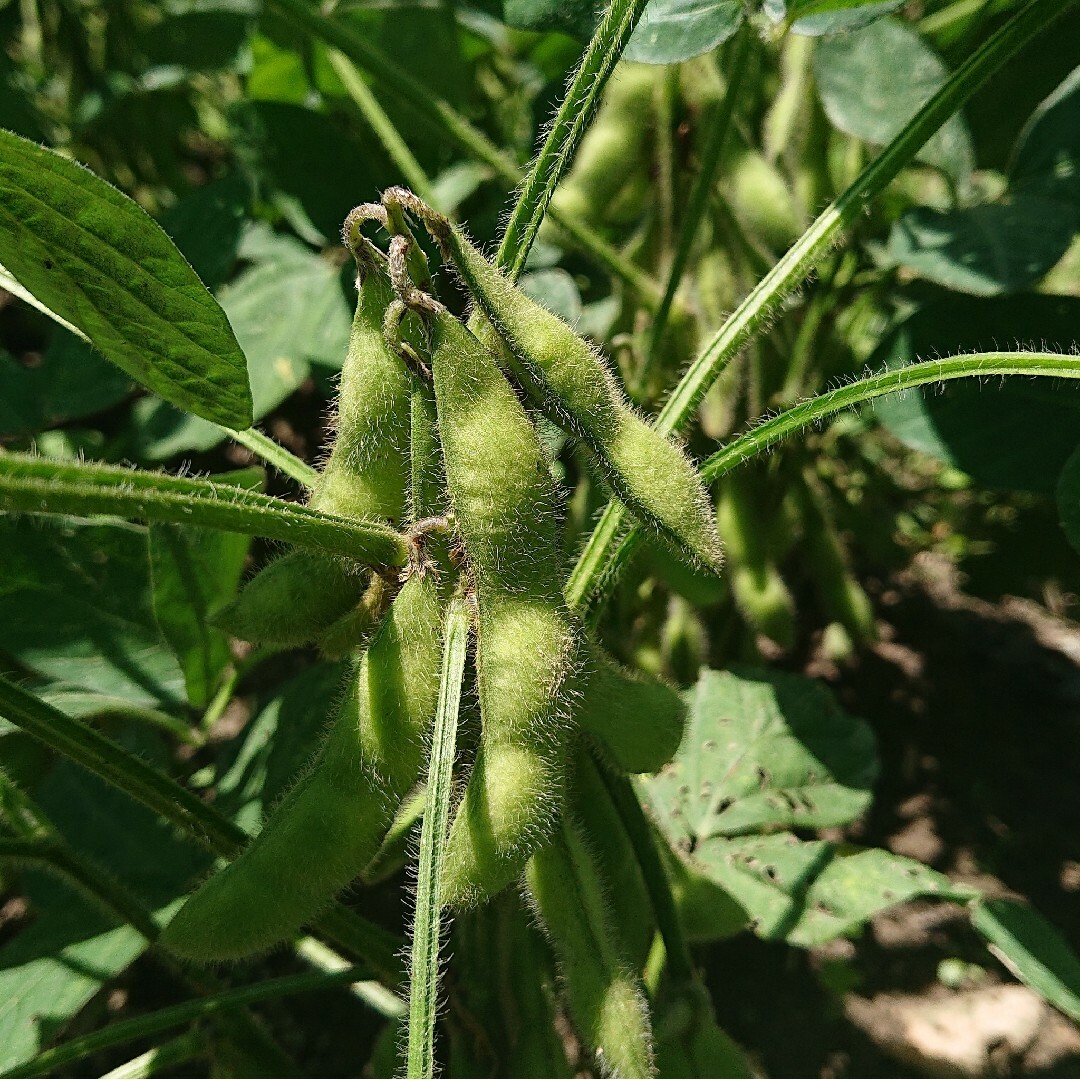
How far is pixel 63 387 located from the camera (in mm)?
1555

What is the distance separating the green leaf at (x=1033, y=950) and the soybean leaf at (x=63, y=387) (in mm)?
1564

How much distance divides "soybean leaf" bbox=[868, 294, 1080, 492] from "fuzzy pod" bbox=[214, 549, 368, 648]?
0.82 meters

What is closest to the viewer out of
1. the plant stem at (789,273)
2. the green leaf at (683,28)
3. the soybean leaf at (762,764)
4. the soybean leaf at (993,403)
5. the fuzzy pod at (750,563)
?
the plant stem at (789,273)

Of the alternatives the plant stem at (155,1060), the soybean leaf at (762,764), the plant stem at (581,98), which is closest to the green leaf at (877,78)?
the plant stem at (581,98)

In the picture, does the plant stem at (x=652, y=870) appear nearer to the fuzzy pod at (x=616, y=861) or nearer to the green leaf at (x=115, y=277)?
the fuzzy pod at (x=616, y=861)

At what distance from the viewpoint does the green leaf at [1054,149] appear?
142 centimetres

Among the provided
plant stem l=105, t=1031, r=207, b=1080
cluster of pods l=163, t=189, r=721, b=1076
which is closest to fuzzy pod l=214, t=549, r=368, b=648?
cluster of pods l=163, t=189, r=721, b=1076

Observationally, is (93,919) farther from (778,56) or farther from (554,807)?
(778,56)

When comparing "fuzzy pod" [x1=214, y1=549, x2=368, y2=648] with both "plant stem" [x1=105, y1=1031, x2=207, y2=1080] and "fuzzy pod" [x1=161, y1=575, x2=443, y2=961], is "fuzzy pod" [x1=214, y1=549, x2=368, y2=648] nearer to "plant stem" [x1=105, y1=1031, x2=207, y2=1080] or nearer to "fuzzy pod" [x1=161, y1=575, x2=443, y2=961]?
"fuzzy pod" [x1=161, y1=575, x2=443, y2=961]

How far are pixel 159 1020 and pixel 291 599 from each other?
0.55 m

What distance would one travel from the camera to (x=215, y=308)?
28.9 inches

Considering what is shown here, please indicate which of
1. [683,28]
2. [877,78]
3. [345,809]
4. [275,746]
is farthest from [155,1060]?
[877,78]

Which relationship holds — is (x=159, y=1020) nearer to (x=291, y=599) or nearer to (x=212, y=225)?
(x=291, y=599)

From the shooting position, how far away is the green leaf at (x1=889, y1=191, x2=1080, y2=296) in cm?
127
